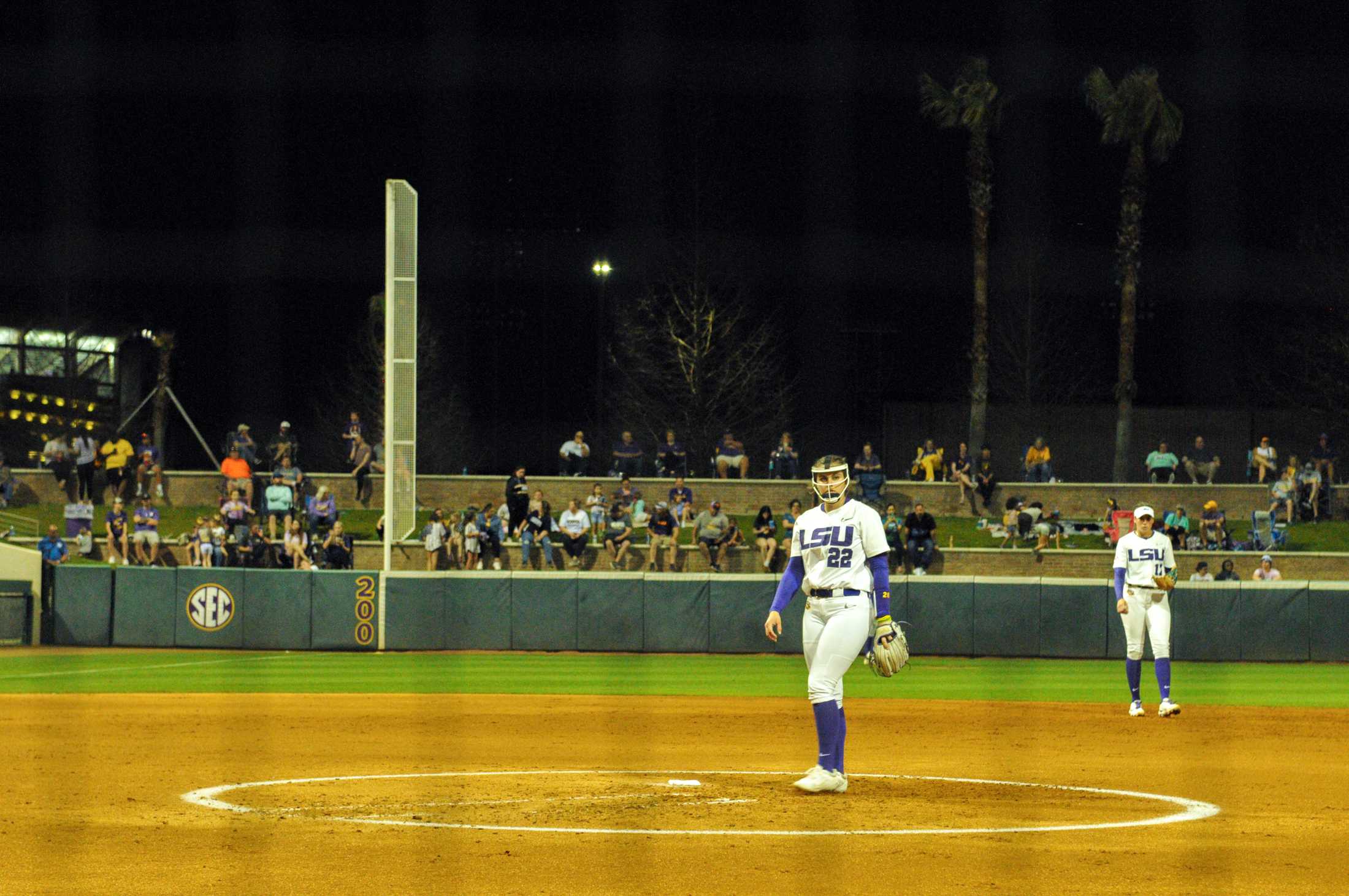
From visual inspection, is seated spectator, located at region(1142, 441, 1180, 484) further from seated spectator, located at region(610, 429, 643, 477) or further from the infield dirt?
the infield dirt

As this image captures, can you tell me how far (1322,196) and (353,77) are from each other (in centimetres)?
1919

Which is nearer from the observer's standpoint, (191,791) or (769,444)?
(191,791)

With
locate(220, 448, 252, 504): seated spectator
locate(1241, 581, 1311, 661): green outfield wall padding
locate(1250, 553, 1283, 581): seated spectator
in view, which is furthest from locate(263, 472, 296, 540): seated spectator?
locate(1250, 553, 1283, 581): seated spectator

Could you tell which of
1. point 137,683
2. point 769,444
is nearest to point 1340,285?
point 769,444

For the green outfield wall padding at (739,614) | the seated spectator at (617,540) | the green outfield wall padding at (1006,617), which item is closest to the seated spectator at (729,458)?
the seated spectator at (617,540)

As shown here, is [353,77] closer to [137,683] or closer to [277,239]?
[277,239]

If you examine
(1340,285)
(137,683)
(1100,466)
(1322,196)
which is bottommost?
(137,683)

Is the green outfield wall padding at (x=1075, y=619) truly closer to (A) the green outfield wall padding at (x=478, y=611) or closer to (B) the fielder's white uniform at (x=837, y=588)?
(A) the green outfield wall padding at (x=478, y=611)

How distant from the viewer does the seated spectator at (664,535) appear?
73.1 ft

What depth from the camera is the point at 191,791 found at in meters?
7.54

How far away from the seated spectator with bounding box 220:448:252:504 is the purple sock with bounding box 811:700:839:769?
17.3m

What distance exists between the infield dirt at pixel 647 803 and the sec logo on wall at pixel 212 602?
656cm

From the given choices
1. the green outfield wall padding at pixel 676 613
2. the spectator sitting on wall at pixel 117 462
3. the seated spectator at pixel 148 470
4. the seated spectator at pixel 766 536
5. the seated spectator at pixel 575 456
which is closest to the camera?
the green outfield wall padding at pixel 676 613

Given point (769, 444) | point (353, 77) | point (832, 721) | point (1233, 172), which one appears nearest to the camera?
point (832, 721)
